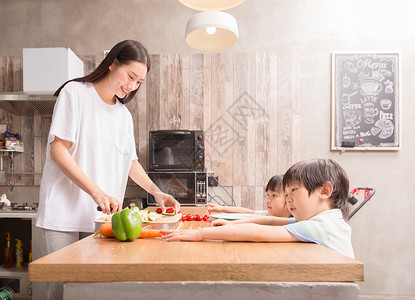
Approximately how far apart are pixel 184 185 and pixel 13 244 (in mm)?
1953

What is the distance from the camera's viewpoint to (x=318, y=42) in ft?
11.1

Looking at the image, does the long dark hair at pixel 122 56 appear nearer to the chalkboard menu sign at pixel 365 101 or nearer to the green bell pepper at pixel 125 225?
the green bell pepper at pixel 125 225

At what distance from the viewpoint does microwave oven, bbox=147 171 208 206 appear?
290cm

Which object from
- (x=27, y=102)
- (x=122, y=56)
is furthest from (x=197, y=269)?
(x=27, y=102)

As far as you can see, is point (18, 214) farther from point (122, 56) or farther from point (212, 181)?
point (122, 56)

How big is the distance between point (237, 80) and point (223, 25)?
161cm

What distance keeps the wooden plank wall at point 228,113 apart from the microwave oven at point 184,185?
18.3 inches

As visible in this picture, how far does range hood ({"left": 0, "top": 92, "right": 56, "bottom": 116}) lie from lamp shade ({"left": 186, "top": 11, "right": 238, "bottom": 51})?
5.31 ft

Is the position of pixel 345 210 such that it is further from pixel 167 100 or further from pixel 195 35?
pixel 167 100

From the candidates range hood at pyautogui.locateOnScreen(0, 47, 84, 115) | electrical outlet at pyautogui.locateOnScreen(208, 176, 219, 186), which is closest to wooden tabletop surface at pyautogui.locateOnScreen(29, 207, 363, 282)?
electrical outlet at pyautogui.locateOnScreen(208, 176, 219, 186)

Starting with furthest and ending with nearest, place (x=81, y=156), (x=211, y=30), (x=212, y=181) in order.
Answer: (x=212, y=181)
(x=211, y=30)
(x=81, y=156)

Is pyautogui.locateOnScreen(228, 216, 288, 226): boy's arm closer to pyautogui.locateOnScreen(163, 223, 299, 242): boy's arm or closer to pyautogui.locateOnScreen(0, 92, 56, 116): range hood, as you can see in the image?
pyautogui.locateOnScreen(163, 223, 299, 242): boy's arm

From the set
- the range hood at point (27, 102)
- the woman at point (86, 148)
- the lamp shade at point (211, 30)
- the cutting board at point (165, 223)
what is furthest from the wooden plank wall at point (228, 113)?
the cutting board at point (165, 223)

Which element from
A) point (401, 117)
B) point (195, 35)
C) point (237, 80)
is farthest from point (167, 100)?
point (401, 117)
